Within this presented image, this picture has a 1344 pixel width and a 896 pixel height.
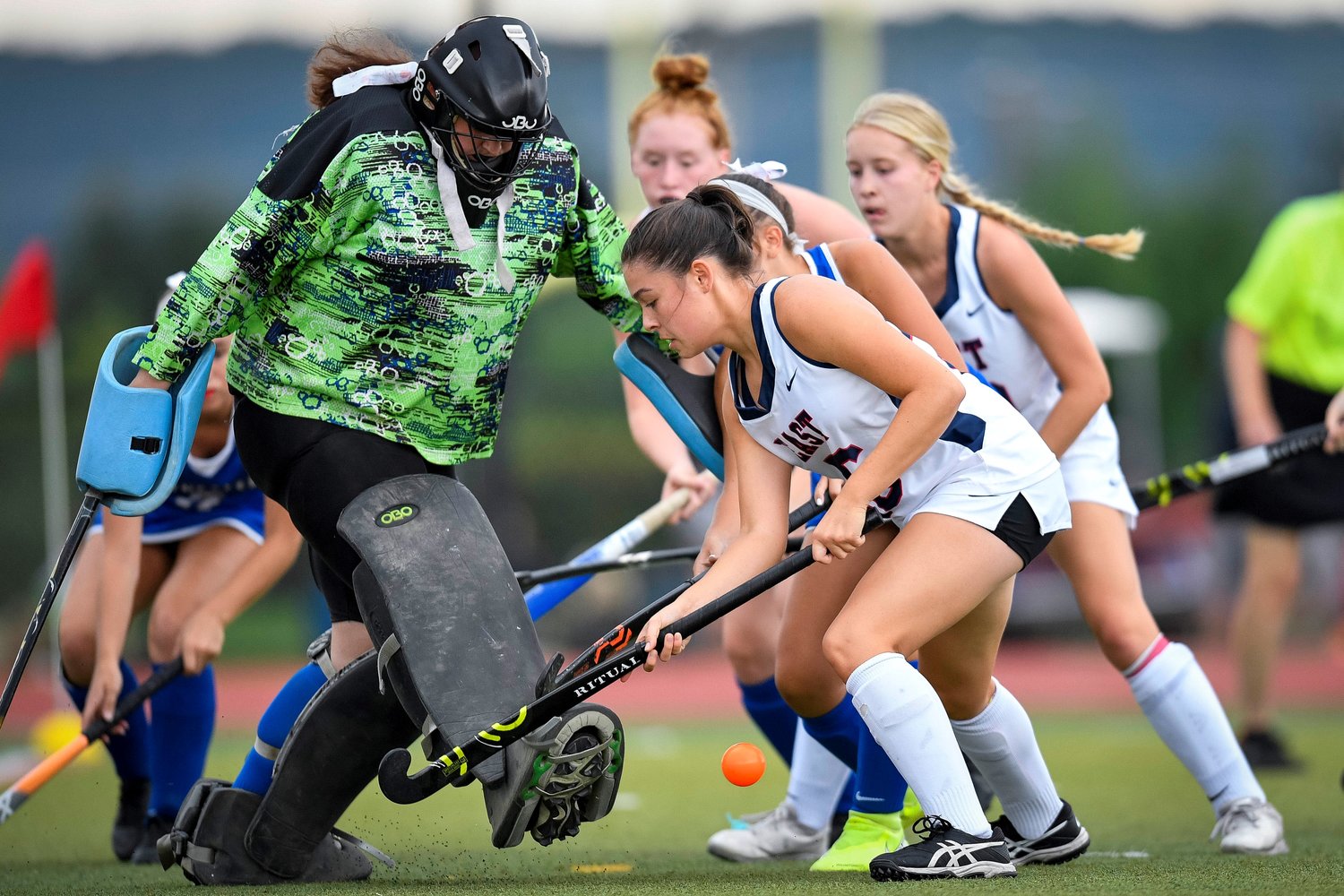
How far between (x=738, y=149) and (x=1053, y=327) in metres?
14.9

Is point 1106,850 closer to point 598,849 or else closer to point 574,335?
point 598,849

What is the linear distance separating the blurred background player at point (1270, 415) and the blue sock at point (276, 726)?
3.24m

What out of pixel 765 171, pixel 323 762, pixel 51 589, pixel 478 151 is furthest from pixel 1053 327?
pixel 51 589

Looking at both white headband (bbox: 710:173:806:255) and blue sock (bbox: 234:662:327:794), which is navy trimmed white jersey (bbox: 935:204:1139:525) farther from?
blue sock (bbox: 234:662:327:794)

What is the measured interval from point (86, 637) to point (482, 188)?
199cm

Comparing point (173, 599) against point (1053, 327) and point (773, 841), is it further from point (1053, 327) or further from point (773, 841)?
point (1053, 327)

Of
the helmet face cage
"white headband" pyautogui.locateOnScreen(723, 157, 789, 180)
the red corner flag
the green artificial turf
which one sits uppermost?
the helmet face cage

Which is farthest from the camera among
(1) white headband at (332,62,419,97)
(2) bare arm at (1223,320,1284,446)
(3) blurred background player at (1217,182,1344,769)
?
(3) blurred background player at (1217,182,1344,769)

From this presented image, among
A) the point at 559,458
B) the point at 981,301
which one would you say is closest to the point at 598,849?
the point at 981,301

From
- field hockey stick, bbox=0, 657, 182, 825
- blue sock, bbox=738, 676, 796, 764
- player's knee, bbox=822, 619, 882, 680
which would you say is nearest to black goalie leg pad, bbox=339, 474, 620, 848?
player's knee, bbox=822, 619, 882, 680

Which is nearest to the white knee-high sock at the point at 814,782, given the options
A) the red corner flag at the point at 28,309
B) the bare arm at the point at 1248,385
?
the bare arm at the point at 1248,385

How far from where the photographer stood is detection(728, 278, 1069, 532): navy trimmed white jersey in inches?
115

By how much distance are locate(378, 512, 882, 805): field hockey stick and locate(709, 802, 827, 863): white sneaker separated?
103cm

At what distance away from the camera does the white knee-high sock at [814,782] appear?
3.78m
